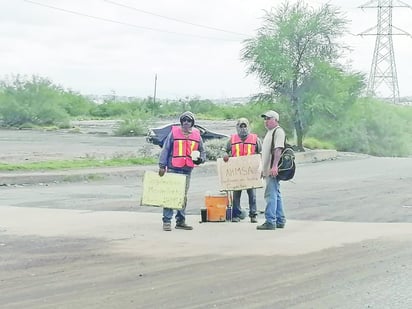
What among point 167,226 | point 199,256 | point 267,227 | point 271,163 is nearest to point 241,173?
point 271,163

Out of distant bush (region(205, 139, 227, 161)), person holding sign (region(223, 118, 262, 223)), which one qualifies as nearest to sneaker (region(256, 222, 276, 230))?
person holding sign (region(223, 118, 262, 223))

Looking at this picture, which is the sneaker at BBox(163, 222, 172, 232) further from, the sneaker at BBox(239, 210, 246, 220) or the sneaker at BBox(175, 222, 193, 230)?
the sneaker at BBox(239, 210, 246, 220)

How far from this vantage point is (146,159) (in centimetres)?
3077

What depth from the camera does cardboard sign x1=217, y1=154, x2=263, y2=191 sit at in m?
14.3

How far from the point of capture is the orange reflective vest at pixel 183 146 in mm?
13430

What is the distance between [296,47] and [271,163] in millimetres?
30307

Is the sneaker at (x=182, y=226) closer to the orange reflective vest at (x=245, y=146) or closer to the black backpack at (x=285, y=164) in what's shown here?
the black backpack at (x=285, y=164)

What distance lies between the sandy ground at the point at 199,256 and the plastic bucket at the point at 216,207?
0.32m

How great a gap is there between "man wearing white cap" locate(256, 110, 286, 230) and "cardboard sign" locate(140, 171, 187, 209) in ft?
4.29

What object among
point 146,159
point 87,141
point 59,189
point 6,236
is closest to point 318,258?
point 6,236

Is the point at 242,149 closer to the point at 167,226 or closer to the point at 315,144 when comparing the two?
the point at 167,226

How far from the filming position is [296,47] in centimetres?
4306

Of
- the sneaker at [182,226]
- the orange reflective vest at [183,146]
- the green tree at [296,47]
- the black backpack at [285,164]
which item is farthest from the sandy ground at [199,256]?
the green tree at [296,47]

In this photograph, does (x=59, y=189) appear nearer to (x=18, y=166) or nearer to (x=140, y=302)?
(x=18, y=166)
